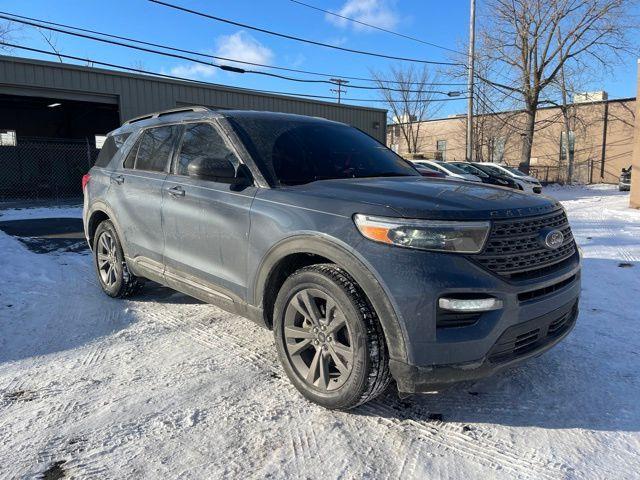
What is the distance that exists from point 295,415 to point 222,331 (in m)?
1.50

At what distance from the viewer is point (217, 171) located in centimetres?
330

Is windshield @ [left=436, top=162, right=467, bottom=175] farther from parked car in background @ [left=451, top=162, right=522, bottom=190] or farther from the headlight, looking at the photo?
the headlight

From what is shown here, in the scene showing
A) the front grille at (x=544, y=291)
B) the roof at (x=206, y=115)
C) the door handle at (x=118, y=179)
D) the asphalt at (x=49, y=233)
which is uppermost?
the roof at (x=206, y=115)

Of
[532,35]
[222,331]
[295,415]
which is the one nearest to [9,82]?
[222,331]

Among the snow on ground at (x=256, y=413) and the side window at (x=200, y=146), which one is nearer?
the snow on ground at (x=256, y=413)

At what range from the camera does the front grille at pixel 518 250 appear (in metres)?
2.54

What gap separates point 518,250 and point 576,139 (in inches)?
1623

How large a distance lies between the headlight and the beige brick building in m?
34.5

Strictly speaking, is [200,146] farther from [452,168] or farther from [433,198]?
[452,168]

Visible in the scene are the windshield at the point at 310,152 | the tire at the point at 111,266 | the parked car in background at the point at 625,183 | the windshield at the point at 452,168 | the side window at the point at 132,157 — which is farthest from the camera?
the parked car in background at the point at 625,183

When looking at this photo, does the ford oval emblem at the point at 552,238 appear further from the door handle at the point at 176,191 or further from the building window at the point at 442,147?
the building window at the point at 442,147

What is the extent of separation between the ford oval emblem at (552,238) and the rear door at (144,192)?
2966mm

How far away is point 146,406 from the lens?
2.95 metres

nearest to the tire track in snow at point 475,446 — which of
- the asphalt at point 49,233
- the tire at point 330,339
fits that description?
the tire at point 330,339
